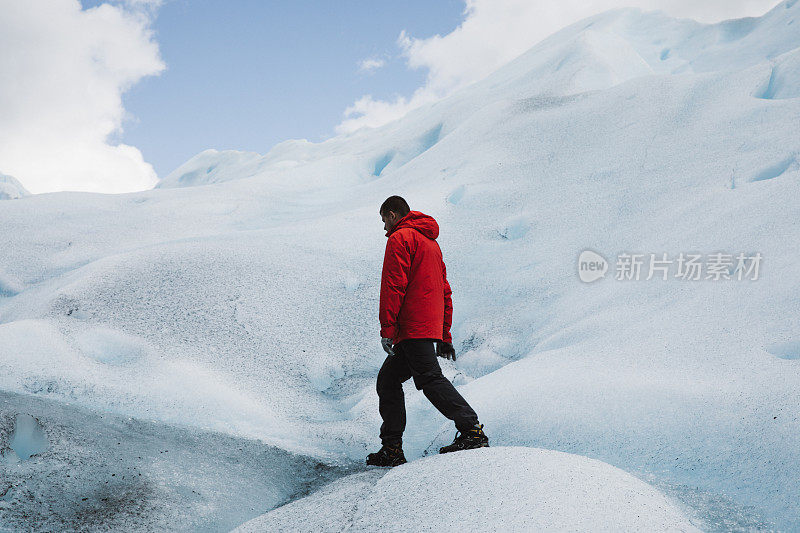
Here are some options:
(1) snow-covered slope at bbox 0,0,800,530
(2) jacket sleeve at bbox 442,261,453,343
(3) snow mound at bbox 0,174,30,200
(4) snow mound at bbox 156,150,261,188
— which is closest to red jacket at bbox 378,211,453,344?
(2) jacket sleeve at bbox 442,261,453,343

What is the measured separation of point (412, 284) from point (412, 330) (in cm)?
22

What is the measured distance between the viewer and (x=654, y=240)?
4.45m

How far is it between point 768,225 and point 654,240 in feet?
2.83

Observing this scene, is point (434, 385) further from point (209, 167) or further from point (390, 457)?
point (209, 167)

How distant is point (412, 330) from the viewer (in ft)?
8.02

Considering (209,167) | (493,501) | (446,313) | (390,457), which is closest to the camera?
(493,501)

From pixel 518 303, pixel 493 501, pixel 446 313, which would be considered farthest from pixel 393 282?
pixel 518 303

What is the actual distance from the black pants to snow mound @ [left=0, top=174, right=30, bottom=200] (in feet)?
127

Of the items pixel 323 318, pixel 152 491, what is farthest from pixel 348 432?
pixel 323 318

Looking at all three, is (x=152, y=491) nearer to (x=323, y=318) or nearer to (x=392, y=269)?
(x=392, y=269)

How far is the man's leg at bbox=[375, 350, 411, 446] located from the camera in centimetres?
258

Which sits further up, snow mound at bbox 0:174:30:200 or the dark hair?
snow mound at bbox 0:174:30:200

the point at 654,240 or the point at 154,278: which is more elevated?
the point at 154,278

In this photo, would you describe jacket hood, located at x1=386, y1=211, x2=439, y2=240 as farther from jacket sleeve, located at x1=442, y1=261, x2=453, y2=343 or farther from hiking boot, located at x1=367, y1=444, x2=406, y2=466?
hiking boot, located at x1=367, y1=444, x2=406, y2=466
